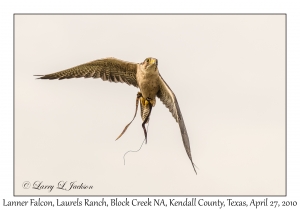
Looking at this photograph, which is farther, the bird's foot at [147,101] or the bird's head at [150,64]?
the bird's foot at [147,101]

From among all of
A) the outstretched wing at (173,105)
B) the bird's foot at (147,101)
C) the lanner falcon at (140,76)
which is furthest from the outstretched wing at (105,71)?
the outstretched wing at (173,105)

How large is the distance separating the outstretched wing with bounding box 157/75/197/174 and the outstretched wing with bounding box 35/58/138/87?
636mm

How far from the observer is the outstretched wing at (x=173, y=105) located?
37.9 feet

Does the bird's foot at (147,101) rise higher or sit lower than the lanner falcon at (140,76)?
lower

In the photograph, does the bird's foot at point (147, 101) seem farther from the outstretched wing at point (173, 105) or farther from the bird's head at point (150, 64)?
the bird's head at point (150, 64)

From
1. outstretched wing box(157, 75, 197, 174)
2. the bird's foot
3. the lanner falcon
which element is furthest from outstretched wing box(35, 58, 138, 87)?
outstretched wing box(157, 75, 197, 174)

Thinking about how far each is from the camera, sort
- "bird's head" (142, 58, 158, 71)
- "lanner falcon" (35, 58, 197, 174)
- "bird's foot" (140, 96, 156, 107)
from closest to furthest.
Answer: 1. "bird's head" (142, 58, 158, 71)
2. "lanner falcon" (35, 58, 197, 174)
3. "bird's foot" (140, 96, 156, 107)

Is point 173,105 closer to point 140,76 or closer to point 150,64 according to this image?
point 140,76

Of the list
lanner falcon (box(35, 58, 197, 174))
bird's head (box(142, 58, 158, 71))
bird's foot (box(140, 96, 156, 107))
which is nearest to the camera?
bird's head (box(142, 58, 158, 71))

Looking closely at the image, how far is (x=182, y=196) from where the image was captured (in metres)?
11.6

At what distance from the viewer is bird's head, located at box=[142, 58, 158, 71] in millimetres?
11153

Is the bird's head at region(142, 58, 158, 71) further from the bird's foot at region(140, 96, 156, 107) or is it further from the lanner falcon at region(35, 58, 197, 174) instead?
the bird's foot at region(140, 96, 156, 107)
